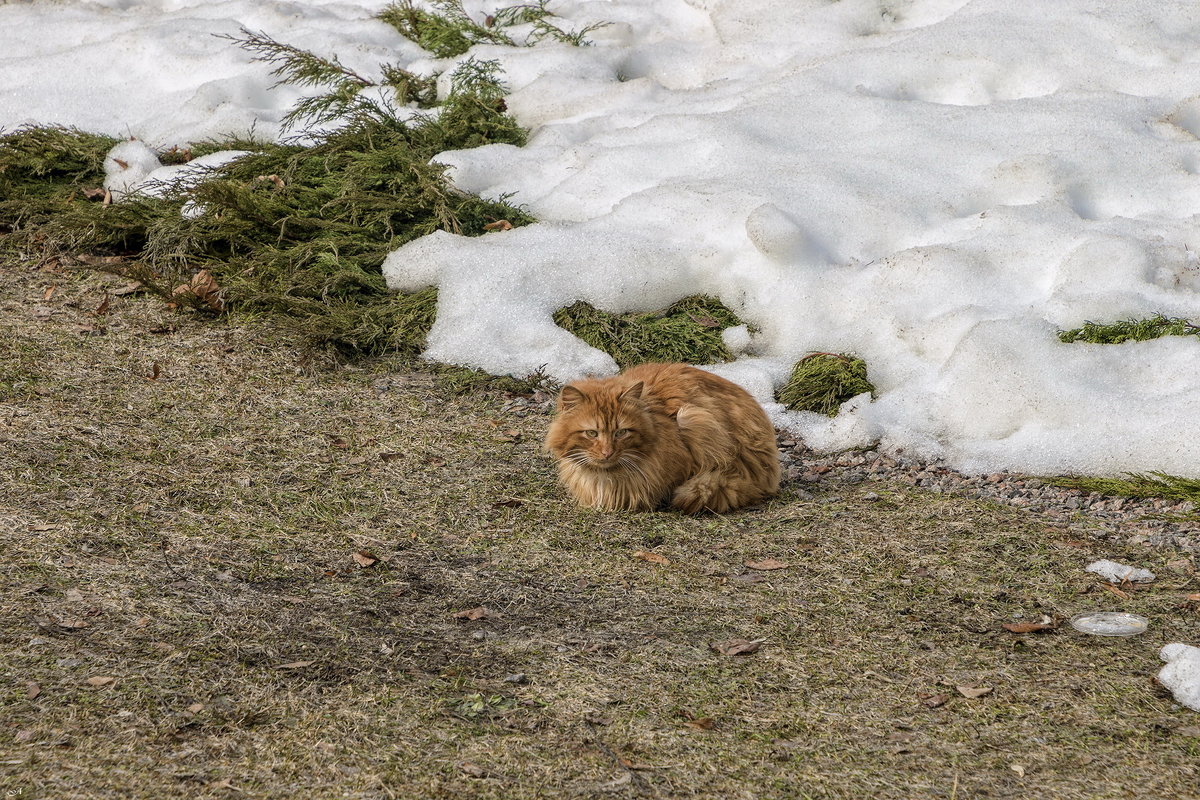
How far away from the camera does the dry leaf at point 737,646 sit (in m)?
3.77

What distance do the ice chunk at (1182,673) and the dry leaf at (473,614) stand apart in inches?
90.4

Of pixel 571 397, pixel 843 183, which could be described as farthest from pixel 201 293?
pixel 843 183

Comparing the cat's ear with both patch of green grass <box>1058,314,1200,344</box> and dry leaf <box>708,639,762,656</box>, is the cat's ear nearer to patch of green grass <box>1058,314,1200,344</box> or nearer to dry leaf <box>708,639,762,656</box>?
dry leaf <box>708,639,762,656</box>

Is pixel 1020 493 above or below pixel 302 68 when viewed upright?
below

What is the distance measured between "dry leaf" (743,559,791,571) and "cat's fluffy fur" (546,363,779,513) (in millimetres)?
561

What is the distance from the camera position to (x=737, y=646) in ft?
12.5

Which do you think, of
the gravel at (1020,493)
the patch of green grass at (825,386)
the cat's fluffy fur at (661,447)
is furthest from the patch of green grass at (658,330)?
the cat's fluffy fur at (661,447)

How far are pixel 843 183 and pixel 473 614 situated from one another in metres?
4.72

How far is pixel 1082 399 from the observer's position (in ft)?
18.5

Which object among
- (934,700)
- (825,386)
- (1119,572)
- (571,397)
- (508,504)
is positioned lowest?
(825,386)

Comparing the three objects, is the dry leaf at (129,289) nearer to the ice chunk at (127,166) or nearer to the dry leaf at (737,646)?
the ice chunk at (127,166)

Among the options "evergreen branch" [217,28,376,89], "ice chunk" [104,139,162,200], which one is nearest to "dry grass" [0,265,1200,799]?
"ice chunk" [104,139,162,200]

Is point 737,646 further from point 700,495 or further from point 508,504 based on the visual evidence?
point 508,504

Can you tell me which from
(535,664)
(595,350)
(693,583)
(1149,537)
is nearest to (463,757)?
(535,664)
